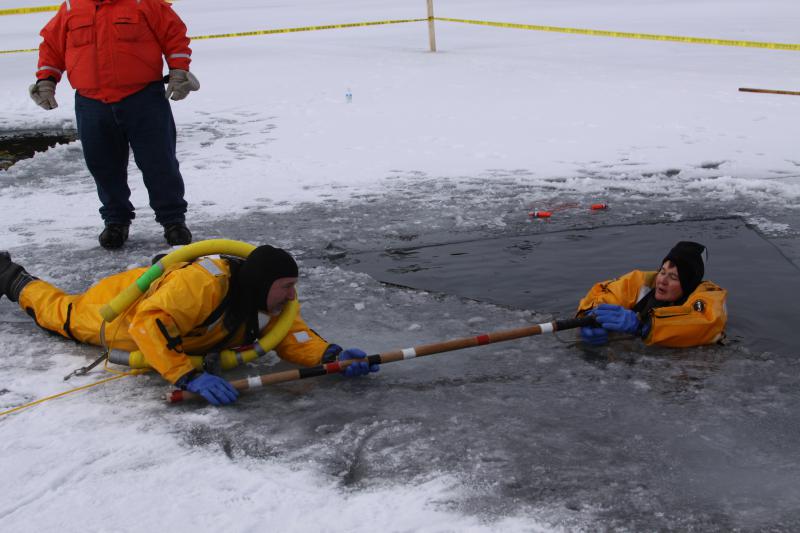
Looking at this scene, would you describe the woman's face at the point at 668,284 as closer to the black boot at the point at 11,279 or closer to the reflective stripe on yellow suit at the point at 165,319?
the reflective stripe on yellow suit at the point at 165,319

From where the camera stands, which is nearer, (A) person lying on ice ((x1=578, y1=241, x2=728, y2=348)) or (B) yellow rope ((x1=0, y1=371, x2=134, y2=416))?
(B) yellow rope ((x1=0, y1=371, x2=134, y2=416))

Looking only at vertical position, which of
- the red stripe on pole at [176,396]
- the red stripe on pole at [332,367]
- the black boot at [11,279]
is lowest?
the red stripe on pole at [332,367]

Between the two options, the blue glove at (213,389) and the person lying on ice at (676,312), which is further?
the person lying on ice at (676,312)

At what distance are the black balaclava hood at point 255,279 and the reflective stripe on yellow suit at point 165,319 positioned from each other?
68 millimetres

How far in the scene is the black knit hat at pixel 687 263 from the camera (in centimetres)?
455

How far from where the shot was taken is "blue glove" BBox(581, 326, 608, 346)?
4.52 meters

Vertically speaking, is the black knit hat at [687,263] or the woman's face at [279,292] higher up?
the woman's face at [279,292]

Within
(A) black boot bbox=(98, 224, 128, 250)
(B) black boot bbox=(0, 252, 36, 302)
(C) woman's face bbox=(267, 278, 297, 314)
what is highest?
(C) woman's face bbox=(267, 278, 297, 314)

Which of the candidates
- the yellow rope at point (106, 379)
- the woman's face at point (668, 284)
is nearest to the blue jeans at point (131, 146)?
the yellow rope at point (106, 379)

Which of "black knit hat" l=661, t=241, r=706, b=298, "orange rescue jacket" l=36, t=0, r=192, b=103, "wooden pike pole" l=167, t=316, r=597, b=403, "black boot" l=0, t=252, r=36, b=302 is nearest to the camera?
"wooden pike pole" l=167, t=316, r=597, b=403

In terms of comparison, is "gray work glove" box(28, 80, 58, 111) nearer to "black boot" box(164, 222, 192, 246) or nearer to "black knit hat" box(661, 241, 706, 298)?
"black boot" box(164, 222, 192, 246)

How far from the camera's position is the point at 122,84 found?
19.1 ft

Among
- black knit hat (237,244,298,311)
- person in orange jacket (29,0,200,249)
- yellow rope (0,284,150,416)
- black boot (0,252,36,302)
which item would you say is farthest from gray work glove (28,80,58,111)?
black knit hat (237,244,298,311)

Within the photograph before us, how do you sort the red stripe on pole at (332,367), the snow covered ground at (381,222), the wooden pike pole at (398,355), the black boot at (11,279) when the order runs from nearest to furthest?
the snow covered ground at (381,222) → the wooden pike pole at (398,355) → the red stripe on pole at (332,367) → the black boot at (11,279)
